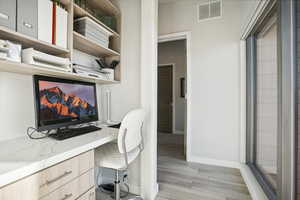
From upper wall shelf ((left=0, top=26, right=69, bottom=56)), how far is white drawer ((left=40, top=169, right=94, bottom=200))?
954 millimetres

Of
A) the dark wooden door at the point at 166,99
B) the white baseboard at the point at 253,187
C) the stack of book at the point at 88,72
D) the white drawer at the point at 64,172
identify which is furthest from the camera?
the dark wooden door at the point at 166,99

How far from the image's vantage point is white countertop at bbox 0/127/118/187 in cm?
64

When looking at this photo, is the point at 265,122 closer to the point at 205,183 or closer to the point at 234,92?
the point at 234,92

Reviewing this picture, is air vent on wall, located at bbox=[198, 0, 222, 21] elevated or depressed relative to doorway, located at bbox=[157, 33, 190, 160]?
elevated

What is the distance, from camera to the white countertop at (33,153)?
643 mm

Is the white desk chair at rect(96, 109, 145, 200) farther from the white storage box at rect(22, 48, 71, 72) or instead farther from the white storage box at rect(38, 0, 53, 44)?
the white storage box at rect(38, 0, 53, 44)

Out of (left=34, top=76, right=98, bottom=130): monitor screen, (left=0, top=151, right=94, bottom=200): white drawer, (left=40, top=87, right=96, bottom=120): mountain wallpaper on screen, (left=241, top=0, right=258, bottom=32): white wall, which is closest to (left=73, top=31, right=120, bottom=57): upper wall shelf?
(left=34, top=76, right=98, bottom=130): monitor screen

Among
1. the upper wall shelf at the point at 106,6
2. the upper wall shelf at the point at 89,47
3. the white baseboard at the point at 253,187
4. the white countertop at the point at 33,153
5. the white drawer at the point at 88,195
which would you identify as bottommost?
the white baseboard at the point at 253,187

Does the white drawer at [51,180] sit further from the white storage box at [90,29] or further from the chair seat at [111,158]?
the white storage box at [90,29]

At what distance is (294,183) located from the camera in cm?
100

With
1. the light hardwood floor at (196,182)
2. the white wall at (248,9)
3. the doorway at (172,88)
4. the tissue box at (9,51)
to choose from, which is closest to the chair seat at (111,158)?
the light hardwood floor at (196,182)

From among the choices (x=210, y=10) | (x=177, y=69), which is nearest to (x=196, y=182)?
(x=210, y=10)

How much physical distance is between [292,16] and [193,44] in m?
1.58

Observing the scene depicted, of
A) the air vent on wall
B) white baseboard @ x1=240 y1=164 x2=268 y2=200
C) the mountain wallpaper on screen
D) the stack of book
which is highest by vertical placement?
the air vent on wall
